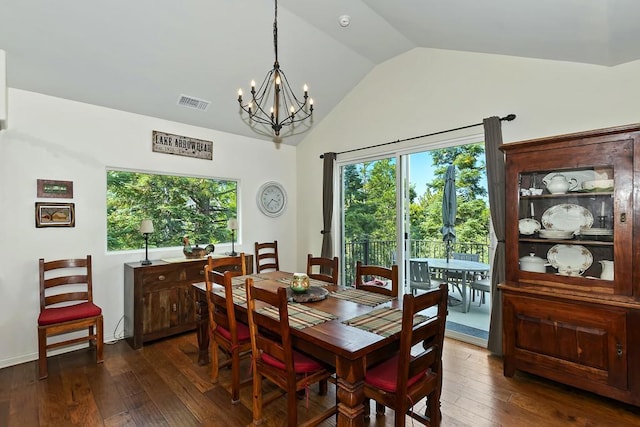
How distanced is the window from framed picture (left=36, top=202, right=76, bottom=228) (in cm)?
38

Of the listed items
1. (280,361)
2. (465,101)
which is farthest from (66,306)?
(465,101)

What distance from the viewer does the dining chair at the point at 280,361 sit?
5.75 feet

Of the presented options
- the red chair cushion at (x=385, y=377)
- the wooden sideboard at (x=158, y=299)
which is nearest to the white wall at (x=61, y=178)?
the wooden sideboard at (x=158, y=299)

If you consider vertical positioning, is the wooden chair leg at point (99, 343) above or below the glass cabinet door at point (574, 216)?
below

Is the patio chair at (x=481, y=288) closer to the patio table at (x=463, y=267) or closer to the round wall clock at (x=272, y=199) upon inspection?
the patio table at (x=463, y=267)

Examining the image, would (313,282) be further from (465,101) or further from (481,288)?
(465,101)

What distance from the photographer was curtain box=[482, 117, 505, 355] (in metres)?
3.07

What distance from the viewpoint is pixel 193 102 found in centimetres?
383

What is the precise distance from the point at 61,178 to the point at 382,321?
139 inches

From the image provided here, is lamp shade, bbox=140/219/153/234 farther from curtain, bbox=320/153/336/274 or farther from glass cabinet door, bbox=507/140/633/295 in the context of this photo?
glass cabinet door, bbox=507/140/633/295

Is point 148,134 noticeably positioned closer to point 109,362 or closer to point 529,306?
point 109,362

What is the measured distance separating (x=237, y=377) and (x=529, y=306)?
2464 mm

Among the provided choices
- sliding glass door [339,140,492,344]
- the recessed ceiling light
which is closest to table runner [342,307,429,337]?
sliding glass door [339,140,492,344]

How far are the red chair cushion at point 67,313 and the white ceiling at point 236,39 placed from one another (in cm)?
217
